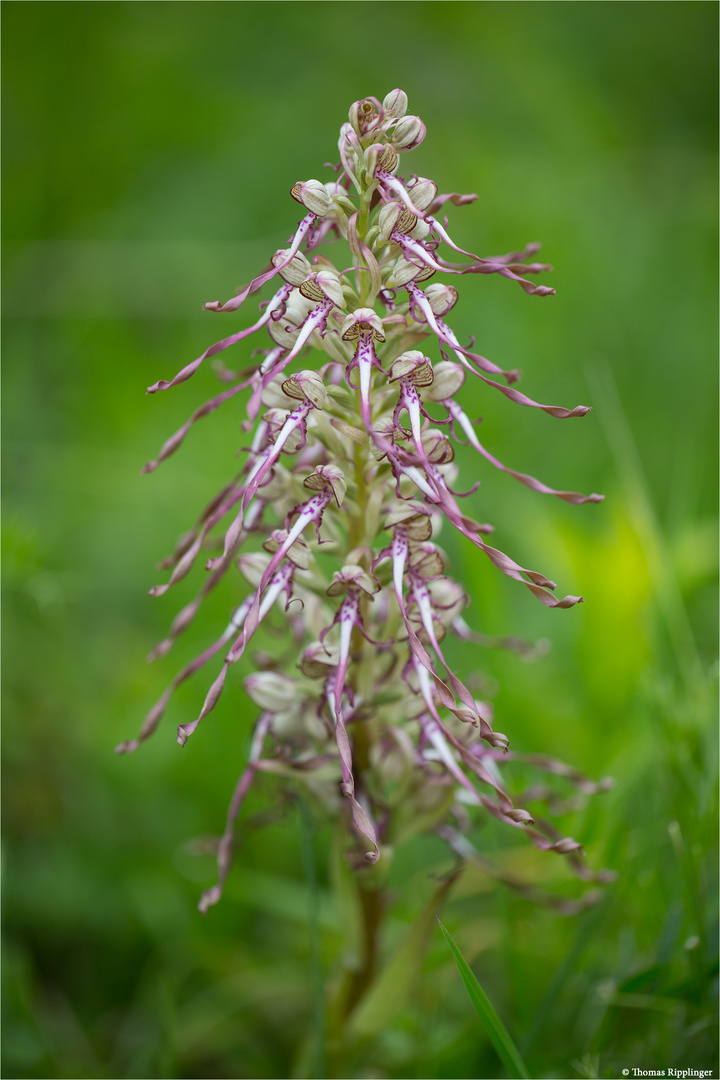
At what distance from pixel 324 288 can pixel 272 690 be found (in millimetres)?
573

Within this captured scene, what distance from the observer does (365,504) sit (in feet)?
3.66

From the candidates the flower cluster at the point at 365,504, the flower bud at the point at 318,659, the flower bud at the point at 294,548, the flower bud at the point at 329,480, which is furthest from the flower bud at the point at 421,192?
the flower bud at the point at 318,659

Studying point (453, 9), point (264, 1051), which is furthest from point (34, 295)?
point (453, 9)

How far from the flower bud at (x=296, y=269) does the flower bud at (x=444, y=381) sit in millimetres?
221

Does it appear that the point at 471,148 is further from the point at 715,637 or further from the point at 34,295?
the point at 715,637

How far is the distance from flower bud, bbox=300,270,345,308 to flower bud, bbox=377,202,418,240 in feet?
0.28

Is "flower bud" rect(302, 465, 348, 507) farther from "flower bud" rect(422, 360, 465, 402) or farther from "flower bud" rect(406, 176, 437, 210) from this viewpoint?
"flower bud" rect(406, 176, 437, 210)

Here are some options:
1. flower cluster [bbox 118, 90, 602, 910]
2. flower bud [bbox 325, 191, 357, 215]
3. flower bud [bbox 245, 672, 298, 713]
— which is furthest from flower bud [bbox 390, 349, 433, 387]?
flower bud [bbox 245, 672, 298, 713]

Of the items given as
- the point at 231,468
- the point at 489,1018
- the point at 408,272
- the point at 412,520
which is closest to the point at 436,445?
the point at 412,520

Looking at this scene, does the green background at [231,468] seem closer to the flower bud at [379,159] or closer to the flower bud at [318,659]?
the flower bud at [318,659]

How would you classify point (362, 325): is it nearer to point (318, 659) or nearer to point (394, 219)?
point (394, 219)

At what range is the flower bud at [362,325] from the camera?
3.14 ft

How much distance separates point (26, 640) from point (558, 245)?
2638mm

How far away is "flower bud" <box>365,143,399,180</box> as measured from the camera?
3.21 feet
